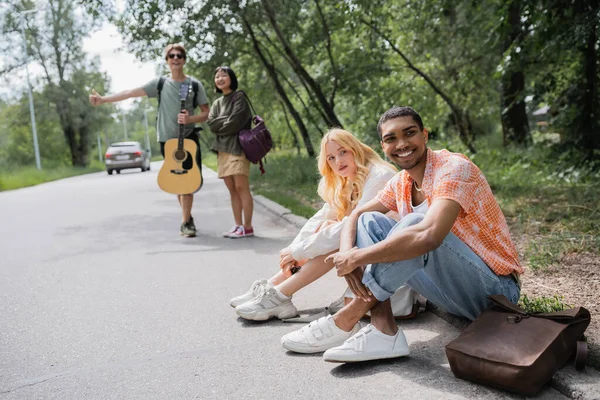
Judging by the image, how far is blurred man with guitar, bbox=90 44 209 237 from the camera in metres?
7.05

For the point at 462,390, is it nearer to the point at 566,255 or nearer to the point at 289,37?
the point at 566,255

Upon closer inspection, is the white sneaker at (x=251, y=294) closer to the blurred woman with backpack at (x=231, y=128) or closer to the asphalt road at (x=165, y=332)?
the asphalt road at (x=165, y=332)

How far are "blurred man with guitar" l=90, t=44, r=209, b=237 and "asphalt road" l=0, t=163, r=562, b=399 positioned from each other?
2.97ft

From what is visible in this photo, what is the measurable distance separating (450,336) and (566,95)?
743 cm

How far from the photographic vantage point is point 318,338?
3256 millimetres

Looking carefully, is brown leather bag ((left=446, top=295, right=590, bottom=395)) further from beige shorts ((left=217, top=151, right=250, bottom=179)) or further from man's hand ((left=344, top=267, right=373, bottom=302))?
beige shorts ((left=217, top=151, right=250, bottom=179))

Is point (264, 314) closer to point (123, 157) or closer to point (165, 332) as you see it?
point (165, 332)

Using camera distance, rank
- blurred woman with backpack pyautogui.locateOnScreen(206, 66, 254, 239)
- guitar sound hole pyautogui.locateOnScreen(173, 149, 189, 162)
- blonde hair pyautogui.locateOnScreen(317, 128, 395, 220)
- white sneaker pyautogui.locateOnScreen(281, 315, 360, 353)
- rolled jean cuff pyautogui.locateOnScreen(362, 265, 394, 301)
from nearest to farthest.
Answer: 1. rolled jean cuff pyautogui.locateOnScreen(362, 265, 394, 301)
2. white sneaker pyautogui.locateOnScreen(281, 315, 360, 353)
3. blonde hair pyautogui.locateOnScreen(317, 128, 395, 220)
4. blurred woman with backpack pyautogui.locateOnScreen(206, 66, 254, 239)
5. guitar sound hole pyautogui.locateOnScreen(173, 149, 189, 162)

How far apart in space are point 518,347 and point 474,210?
2.46 feet

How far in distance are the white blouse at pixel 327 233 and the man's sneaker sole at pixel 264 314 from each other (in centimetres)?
41

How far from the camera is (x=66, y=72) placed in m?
37.8

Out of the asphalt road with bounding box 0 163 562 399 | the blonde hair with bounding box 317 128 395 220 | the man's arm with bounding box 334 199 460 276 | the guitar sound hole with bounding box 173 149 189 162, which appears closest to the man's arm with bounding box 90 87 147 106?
the guitar sound hole with bounding box 173 149 189 162

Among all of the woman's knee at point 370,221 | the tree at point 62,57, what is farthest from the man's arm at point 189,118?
the tree at point 62,57

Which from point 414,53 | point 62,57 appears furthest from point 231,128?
point 62,57
